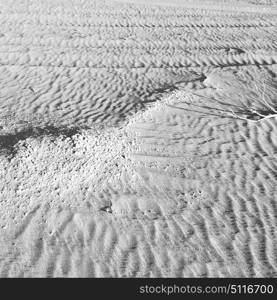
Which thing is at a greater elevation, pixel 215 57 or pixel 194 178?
pixel 215 57

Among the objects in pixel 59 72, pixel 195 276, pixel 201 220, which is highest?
pixel 59 72

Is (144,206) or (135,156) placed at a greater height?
(135,156)

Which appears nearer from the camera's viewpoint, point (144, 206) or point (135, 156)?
point (144, 206)

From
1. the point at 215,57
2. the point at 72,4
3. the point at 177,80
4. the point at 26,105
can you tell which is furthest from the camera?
the point at 72,4

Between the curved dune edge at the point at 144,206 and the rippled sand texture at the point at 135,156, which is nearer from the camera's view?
the curved dune edge at the point at 144,206

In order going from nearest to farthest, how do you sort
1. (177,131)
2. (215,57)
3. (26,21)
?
(177,131)
(215,57)
(26,21)

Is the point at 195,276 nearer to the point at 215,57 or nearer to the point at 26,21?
the point at 215,57

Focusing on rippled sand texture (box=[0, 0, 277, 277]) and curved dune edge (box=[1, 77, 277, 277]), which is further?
rippled sand texture (box=[0, 0, 277, 277])

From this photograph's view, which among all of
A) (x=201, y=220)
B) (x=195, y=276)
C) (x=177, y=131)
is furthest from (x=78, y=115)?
(x=195, y=276)
